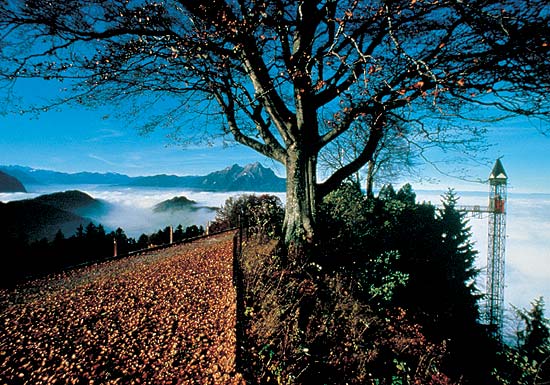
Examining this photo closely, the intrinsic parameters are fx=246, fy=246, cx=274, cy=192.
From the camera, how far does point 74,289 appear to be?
7.80m

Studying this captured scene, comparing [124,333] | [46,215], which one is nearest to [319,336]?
[124,333]

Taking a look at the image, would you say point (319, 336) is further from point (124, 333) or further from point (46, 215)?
point (46, 215)

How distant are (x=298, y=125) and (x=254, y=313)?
5.60 meters

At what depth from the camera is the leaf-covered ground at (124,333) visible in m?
3.94

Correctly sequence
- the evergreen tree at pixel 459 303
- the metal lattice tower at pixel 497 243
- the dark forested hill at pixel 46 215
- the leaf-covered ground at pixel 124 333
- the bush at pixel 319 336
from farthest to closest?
1. the dark forested hill at pixel 46 215
2. the metal lattice tower at pixel 497 243
3. the evergreen tree at pixel 459 303
4. the bush at pixel 319 336
5. the leaf-covered ground at pixel 124 333

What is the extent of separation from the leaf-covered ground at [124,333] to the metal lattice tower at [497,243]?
3029 cm

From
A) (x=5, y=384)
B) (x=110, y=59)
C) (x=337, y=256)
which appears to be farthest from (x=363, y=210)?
(x=5, y=384)

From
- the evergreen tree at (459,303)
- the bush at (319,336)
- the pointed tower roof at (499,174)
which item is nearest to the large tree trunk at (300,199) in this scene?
the bush at (319,336)

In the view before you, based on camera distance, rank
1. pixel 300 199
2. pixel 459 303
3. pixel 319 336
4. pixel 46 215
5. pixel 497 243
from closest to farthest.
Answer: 1. pixel 319 336
2. pixel 300 199
3. pixel 459 303
4. pixel 497 243
5. pixel 46 215

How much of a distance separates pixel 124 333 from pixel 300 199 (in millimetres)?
5634

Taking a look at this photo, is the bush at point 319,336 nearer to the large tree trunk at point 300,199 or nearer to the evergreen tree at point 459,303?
the large tree trunk at point 300,199

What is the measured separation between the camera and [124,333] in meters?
5.00

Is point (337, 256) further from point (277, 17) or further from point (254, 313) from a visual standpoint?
point (277, 17)

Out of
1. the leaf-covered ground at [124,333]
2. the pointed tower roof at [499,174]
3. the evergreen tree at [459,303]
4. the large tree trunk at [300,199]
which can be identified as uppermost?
the pointed tower roof at [499,174]
